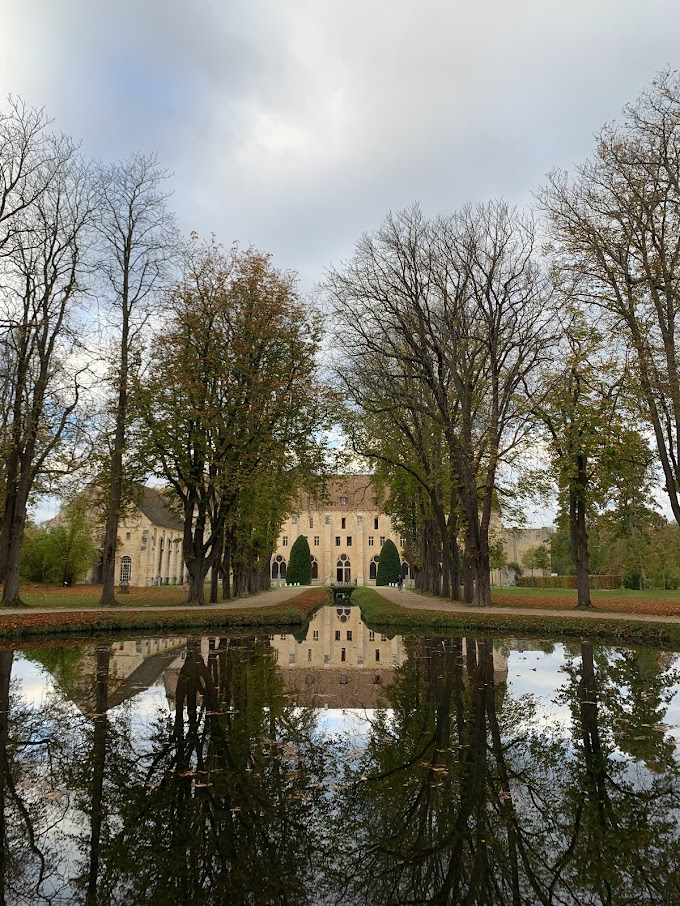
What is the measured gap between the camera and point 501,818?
4.20 meters

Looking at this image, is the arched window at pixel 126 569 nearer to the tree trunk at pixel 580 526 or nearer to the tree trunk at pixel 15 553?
the tree trunk at pixel 15 553

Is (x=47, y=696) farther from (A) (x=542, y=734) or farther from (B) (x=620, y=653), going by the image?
(B) (x=620, y=653)

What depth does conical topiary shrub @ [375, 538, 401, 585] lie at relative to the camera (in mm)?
67125

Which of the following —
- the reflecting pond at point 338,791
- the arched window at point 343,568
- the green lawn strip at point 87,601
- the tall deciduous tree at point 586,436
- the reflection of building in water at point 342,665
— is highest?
the tall deciduous tree at point 586,436

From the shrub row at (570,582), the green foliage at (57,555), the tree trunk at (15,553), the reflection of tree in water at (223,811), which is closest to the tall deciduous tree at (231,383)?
the tree trunk at (15,553)

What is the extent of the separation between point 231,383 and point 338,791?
19.8 m

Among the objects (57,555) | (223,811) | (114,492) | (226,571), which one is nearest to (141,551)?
(57,555)

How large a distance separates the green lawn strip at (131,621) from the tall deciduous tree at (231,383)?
516 cm

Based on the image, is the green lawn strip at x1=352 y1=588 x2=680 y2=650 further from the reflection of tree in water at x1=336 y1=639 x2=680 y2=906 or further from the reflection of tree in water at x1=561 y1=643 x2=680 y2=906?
the reflection of tree in water at x1=336 y1=639 x2=680 y2=906

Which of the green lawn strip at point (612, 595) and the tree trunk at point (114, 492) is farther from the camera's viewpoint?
the green lawn strip at point (612, 595)

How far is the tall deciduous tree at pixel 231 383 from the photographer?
74.8 feet

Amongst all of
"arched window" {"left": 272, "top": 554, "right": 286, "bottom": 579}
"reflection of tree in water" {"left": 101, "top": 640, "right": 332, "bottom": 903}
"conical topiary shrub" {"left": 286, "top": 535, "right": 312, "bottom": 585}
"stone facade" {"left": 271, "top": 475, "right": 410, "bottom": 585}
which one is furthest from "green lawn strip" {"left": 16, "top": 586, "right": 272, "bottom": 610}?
"stone facade" {"left": 271, "top": 475, "right": 410, "bottom": 585}

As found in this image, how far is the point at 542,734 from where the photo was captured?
632 cm

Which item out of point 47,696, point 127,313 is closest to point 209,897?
point 47,696
